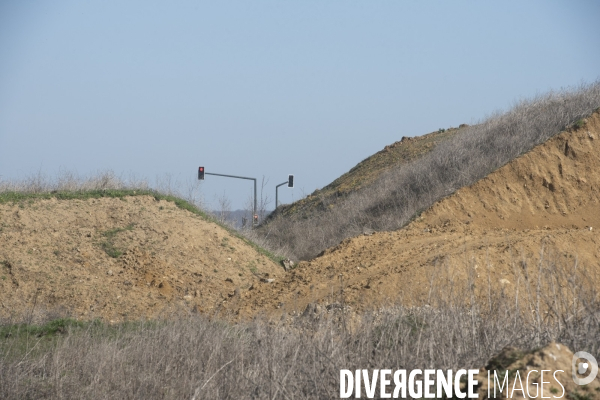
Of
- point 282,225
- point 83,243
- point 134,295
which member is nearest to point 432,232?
point 134,295

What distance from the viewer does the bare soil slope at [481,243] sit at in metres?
10.5

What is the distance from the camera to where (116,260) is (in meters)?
16.4

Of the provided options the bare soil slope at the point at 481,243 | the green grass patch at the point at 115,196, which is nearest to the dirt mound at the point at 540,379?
the bare soil slope at the point at 481,243

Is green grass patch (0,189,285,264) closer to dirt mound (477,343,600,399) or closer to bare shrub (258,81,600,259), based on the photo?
bare shrub (258,81,600,259)

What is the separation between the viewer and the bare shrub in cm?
2034

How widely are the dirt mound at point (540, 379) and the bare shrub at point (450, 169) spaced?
45.1ft

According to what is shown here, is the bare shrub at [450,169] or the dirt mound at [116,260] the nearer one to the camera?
the dirt mound at [116,260]

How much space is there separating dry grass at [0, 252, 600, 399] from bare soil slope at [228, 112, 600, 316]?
40 centimetres

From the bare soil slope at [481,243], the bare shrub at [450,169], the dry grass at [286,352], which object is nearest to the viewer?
the dry grass at [286,352]

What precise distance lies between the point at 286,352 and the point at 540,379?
2.31 m

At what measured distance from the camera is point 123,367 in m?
6.96
